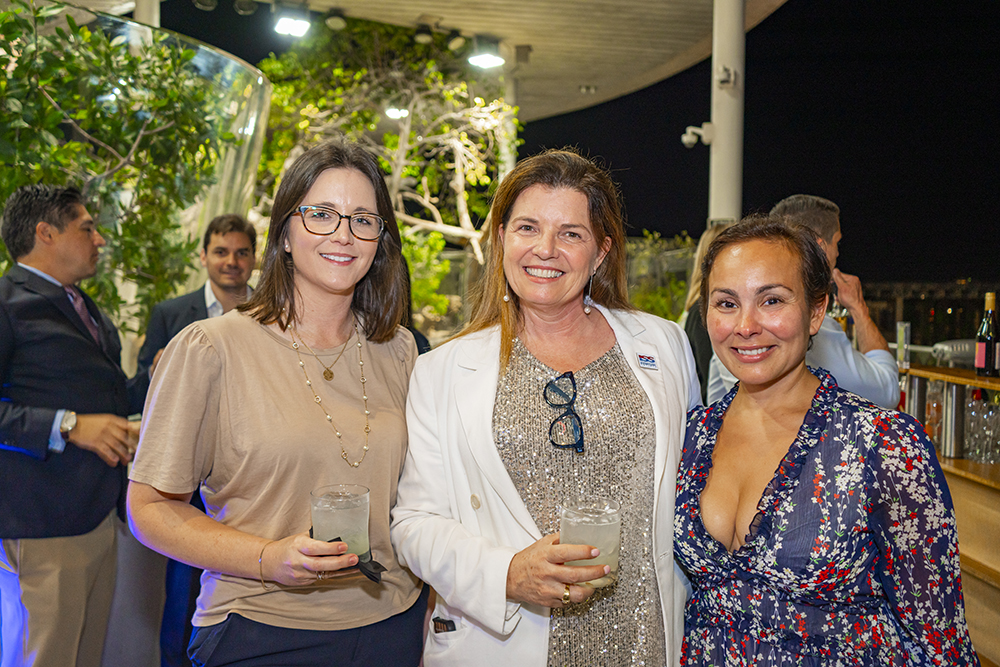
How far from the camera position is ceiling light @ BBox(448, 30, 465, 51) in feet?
26.7

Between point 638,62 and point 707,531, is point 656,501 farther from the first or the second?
point 638,62

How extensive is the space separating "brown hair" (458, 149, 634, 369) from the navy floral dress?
64cm

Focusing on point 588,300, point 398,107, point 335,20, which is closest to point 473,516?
point 588,300

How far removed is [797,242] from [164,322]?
2746 millimetres

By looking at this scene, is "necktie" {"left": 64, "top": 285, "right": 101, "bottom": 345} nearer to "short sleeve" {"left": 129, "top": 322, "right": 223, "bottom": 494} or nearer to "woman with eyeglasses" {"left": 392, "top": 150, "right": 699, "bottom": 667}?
"short sleeve" {"left": 129, "top": 322, "right": 223, "bottom": 494}

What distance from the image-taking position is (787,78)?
10.2 meters

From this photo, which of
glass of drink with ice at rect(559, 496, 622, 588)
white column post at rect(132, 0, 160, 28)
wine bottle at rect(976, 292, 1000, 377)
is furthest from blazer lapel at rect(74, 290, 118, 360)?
wine bottle at rect(976, 292, 1000, 377)

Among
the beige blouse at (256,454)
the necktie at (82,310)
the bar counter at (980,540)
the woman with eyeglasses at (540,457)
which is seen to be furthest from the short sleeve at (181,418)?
the bar counter at (980,540)

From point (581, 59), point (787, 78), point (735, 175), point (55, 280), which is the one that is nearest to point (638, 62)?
point (581, 59)

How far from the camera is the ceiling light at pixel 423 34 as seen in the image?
8.09 metres

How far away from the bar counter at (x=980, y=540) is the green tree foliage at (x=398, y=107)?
A: 567 cm

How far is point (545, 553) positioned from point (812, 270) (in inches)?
31.5

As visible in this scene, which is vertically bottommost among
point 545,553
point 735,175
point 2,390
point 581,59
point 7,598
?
point 7,598

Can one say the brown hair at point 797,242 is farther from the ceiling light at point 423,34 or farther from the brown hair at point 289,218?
the ceiling light at point 423,34
